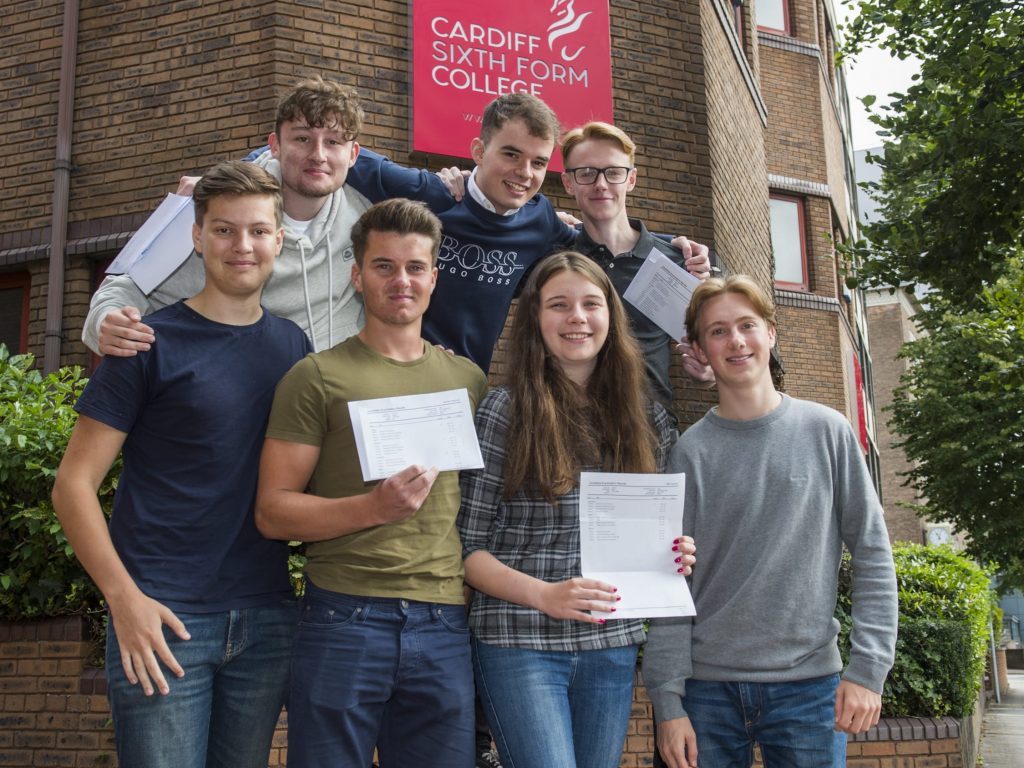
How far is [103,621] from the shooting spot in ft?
15.9

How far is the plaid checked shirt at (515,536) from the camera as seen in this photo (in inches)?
99.8

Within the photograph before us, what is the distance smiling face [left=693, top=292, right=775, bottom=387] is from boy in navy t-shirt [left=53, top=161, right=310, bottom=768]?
4.00 ft

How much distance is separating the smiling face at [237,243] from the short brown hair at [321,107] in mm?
500

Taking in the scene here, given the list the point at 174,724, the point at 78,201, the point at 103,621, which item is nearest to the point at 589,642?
the point at 174,724

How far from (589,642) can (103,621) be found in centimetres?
324

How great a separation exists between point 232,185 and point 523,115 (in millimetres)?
1125

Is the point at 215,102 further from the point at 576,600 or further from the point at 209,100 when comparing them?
the point at 576,600

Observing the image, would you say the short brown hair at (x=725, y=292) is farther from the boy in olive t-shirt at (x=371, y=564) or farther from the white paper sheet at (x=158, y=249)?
the white paper sheet at (x=158, y=249)

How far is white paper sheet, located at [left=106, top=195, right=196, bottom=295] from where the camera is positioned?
2.82 metres

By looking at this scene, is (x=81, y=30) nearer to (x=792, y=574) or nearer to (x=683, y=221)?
(x=683, y=221)

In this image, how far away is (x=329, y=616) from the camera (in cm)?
240

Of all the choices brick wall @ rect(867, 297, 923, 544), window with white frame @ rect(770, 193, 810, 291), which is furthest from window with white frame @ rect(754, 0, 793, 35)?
brick wall @ rect(867, 297, 923, 544)

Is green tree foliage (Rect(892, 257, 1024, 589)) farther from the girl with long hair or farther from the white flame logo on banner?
the girl with long hair

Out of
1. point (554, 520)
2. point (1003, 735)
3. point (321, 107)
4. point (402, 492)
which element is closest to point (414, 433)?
point (402, 492)
